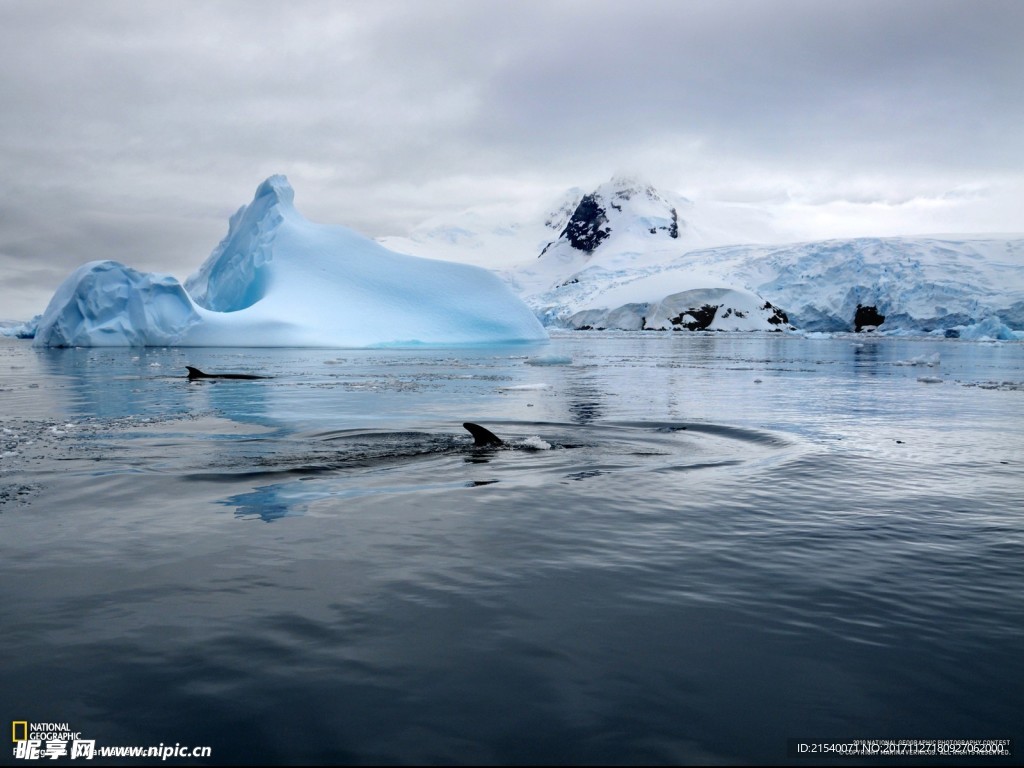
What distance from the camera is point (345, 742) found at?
349 centimetres

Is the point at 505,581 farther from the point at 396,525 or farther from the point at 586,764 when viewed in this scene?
the point at 586,764

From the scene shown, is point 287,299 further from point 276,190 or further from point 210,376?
point 210,376

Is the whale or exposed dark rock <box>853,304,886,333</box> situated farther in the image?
exposed dark rock <box>853,304,886,333</box>

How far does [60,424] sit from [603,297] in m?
108

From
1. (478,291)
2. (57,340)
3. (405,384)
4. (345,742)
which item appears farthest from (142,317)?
(345,742)

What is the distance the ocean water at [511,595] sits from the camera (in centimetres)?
366

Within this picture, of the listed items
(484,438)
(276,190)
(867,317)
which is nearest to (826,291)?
(867,317)

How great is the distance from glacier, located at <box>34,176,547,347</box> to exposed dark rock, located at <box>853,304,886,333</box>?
4259 centimetres

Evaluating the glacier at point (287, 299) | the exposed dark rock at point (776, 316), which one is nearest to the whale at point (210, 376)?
the glacier at point (287, 299)

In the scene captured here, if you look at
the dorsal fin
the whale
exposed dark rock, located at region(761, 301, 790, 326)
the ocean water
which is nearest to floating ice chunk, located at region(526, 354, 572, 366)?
the whale

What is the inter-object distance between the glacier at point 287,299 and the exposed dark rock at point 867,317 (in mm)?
42593

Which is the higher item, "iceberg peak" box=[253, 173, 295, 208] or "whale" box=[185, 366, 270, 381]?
"iceberg peak" box=[253, 173, 295, 208]

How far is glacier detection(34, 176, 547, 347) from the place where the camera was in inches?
1777

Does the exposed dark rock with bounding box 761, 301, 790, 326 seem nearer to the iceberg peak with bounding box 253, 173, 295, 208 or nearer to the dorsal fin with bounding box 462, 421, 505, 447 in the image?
the iceberg peak with bounding box 253, 173, 295, 208
